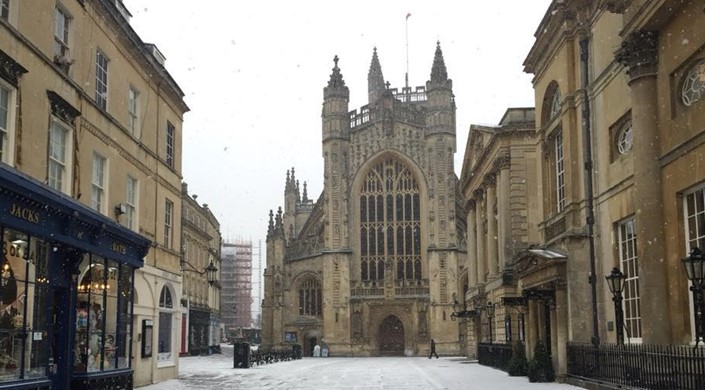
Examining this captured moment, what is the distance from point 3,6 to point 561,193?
17.3 metres

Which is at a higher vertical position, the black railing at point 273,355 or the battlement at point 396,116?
the battlement at point 396,116

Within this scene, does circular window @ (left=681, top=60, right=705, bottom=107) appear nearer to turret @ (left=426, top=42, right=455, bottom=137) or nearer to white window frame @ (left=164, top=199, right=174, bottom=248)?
white window frame @ (left=164, top=199, right=174, bottom=248)

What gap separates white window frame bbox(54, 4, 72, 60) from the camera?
18250 mm

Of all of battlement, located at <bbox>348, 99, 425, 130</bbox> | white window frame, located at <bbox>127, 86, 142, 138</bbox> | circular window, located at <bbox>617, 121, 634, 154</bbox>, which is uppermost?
battlement, located at <bbox>348, 99, 425, 130</bbox>

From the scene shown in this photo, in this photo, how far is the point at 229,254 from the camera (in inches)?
6019

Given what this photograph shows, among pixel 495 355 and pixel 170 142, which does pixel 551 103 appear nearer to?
pixel 170 142

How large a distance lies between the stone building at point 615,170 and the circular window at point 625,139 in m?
0.03

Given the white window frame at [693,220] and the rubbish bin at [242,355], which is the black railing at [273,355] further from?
the white window frame at [693,220]

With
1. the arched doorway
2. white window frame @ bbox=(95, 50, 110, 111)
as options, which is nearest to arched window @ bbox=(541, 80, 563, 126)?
white window frame @ bbox=(95, 50, 110, 111)

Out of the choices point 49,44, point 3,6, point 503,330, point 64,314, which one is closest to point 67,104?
point 49,44

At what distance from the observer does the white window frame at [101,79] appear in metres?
21.4

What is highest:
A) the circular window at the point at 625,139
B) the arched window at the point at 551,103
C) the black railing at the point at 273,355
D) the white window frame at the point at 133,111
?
the arched window at the point at 551,103

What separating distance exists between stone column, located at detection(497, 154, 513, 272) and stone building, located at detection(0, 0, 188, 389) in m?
14.4

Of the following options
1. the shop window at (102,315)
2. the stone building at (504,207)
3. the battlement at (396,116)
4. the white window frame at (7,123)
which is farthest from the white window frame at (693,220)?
the battlement at (396,116)
